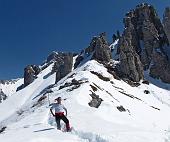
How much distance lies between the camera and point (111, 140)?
26.3 metres

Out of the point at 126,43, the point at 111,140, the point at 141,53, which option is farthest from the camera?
the point at 141,53

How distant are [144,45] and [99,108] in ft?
379

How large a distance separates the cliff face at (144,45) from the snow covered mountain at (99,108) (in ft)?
2.64

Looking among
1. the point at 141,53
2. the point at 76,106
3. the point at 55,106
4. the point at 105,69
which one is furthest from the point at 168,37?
the point at 55,106

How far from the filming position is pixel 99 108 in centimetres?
5900

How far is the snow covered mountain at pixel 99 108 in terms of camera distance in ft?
94.2

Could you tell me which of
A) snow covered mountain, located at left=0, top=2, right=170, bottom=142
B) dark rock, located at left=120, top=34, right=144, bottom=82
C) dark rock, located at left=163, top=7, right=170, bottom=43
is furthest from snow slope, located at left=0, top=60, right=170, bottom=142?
dark rock, located at left=163, top=7, right=170, bottom=43

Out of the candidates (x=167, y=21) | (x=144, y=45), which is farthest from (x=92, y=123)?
(x=167, y=21)

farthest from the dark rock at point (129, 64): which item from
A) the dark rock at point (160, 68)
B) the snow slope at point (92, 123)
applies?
the snow slope at point (92, 123)

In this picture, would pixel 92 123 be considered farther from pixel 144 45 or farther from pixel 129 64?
pixel 144 45

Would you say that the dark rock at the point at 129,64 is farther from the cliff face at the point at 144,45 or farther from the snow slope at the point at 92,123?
the snow slope at the point at 92,123

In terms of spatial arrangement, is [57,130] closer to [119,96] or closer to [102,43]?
[119,96]

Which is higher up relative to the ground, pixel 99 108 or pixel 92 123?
pixel 99 108

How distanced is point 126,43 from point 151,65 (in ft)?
60.0
